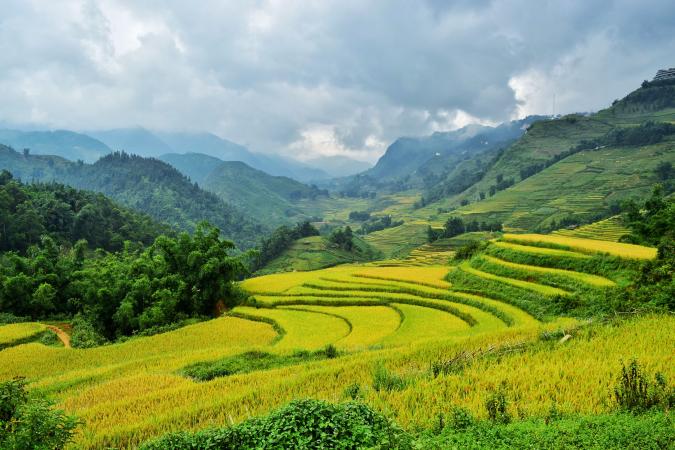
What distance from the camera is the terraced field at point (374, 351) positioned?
7.41m

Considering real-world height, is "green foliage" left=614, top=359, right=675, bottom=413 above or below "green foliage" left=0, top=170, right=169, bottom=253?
below

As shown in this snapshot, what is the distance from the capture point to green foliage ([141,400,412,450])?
5125 mm

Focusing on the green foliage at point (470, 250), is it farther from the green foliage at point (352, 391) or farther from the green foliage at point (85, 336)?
the green foliage at point (85, 336)

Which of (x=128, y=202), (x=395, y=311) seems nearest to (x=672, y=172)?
(x=395, y=311)

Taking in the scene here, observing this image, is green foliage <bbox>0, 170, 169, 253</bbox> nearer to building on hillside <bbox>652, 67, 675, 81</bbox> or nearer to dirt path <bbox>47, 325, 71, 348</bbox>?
dirt path <bbox>47, 325, 71, 348</bbox>

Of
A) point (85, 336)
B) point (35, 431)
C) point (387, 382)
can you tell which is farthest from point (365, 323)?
point (35, 431)

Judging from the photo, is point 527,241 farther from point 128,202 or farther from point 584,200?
point 128,202

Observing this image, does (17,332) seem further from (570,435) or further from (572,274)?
(572,274)

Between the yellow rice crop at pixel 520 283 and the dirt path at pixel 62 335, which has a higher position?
the yellow rice crop at pixel 520 283

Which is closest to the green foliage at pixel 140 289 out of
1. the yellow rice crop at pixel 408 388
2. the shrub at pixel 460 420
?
the yellow rice crop at pixel 408 388

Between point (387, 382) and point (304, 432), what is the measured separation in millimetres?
3183

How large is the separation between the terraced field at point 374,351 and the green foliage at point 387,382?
0.85ft

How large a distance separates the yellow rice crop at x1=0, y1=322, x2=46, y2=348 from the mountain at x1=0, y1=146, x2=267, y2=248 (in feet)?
309

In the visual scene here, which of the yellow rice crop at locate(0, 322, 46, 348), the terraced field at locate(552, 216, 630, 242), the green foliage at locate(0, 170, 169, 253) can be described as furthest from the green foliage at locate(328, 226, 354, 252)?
the yellow rice crop at locate(0, 322, 46, 348)
